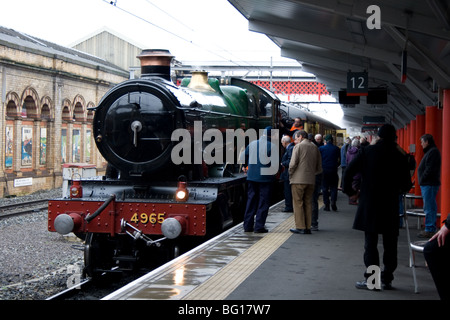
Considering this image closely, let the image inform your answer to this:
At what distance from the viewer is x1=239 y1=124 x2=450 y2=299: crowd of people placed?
22.0ft

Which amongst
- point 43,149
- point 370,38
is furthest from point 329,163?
point 43,149

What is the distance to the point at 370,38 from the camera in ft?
40.9

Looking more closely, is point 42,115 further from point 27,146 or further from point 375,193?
point 375,193

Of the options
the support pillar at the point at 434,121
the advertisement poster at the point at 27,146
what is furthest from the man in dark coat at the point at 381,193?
the advertisement poster at the point at 27,146

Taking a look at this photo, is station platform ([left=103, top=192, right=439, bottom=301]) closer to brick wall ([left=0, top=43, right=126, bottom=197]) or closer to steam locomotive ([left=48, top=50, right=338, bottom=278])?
steam locomotive ([left=48, top=50, right=338, bottom=278])

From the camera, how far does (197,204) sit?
9.21 meters

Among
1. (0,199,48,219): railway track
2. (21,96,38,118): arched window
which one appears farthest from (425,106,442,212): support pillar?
(21,96,38,118): arched window

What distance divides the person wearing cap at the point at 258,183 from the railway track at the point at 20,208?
9096 mm

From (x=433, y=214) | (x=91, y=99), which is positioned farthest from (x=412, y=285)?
(x=91, y=99)

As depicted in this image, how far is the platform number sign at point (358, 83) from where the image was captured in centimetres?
1564

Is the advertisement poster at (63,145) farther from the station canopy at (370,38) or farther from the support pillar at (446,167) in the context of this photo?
the support pillar at (446,167)

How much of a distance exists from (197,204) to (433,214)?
12.4 feet
